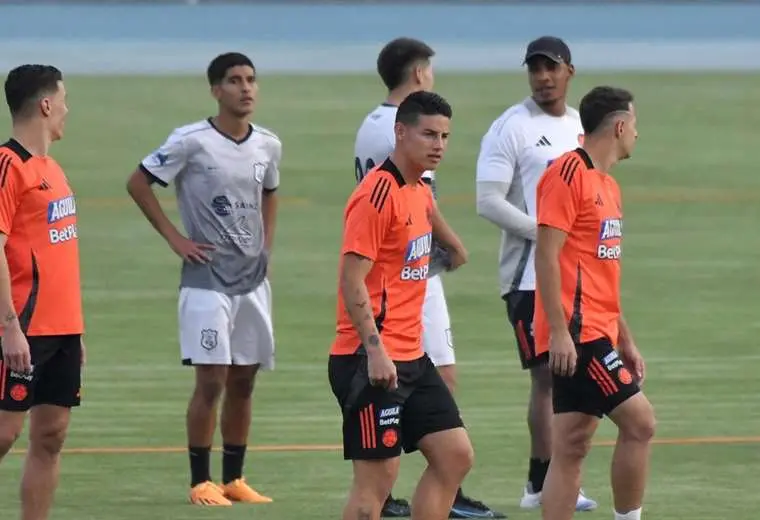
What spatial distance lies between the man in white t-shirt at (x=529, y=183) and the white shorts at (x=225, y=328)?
1.16 metres

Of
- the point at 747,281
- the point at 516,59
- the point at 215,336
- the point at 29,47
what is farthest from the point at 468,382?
the point at 29,47

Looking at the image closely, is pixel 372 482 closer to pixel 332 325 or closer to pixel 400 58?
pixel 400 58

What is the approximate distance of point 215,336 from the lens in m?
9.36

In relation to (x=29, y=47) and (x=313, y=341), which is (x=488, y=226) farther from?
(x=29, y=47)

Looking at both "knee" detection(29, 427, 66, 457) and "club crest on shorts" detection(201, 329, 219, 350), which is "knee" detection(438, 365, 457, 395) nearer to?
"club crest on shorts" detection(201, 329, 219, 350)

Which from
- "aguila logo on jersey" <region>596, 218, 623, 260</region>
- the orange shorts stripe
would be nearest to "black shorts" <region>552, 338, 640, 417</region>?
the orange shorts stripe

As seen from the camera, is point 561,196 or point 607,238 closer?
point 561,196

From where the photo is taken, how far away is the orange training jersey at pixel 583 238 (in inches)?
315

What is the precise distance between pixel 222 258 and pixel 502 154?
1.41m

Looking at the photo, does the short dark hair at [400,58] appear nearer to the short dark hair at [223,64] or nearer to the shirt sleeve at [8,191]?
A: the short dark hair at [223,64]

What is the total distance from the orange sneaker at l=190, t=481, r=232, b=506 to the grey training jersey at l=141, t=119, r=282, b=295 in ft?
3.01

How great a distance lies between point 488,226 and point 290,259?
2553 mm

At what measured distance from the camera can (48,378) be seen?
8.05 metres

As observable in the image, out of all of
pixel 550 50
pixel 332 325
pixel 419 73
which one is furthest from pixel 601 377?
pixel 332 325
